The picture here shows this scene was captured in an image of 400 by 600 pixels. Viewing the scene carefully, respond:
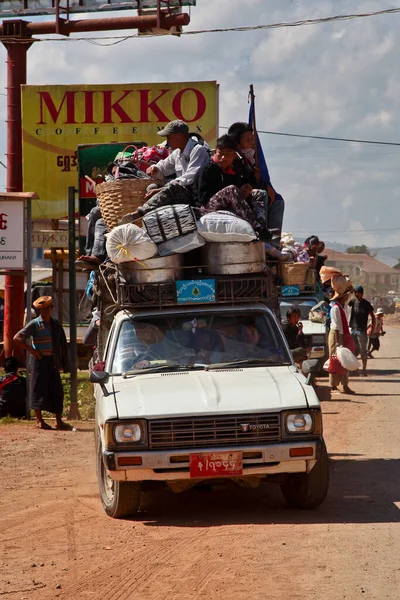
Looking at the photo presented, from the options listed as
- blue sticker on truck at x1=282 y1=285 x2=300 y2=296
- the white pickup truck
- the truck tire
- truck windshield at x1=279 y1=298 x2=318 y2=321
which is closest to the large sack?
the white pickup truck

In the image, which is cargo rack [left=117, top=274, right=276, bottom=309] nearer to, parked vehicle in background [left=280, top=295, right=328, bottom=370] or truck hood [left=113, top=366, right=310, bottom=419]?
truck hood [left=113, top=366, right=310, bottom=419]

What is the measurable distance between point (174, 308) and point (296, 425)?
1766 mm

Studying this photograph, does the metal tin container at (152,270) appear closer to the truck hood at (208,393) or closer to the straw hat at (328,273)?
the truck hood at (208,393)

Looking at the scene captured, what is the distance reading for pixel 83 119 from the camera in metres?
26.0

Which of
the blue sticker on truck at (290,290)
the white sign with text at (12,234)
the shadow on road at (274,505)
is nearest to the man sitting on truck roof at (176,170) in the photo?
the shadow on road at (274,505)

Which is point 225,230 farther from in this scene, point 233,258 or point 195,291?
point 195,291

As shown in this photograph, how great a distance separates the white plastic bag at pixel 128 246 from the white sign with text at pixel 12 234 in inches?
251

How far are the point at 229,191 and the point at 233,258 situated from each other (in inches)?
34.2

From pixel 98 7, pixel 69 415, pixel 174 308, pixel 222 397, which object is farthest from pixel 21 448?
pixel 98 7

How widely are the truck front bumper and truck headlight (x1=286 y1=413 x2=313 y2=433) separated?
3.6 inches

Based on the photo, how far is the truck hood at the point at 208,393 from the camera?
805cm

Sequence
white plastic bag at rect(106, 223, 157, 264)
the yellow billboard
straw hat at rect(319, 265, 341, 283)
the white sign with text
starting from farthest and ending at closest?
the yellow billboard < straw hat at rect(319, 265, 341, 283) < the white sign with text < white plastic bag at rect(106, 223, 157, 264)

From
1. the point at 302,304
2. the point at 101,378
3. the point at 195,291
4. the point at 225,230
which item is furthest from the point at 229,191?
the point at 302,304

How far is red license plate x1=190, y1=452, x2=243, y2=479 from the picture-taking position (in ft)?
26.3
